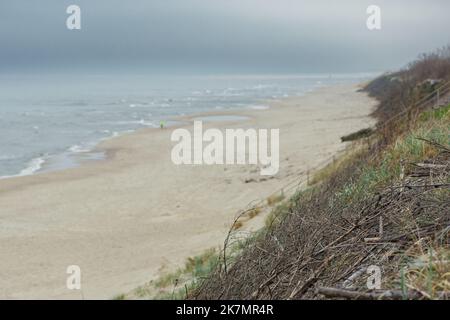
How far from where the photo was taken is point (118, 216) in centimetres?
1471

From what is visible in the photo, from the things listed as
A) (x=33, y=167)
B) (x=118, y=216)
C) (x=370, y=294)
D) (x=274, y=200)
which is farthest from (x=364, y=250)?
(x=33, y=167)

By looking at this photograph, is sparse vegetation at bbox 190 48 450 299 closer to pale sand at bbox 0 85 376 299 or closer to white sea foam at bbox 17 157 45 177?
pale sand at bbox 0 85 376 299

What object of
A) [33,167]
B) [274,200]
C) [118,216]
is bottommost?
[118,216]

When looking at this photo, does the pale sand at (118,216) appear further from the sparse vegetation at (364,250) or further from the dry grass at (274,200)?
the sparse vegetation at (364,250)

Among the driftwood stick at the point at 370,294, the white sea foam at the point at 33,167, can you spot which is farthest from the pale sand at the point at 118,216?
the driftwood stick at the point at 370,294

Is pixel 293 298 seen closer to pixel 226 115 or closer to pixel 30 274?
pixel 30 274

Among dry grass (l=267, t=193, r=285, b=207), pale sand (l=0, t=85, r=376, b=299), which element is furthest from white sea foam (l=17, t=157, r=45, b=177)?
dry grass (l=267, t=193, r=285, b=207)

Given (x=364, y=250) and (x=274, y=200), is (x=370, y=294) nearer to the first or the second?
(x=364, y=250)

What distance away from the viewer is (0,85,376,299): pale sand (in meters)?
10.4

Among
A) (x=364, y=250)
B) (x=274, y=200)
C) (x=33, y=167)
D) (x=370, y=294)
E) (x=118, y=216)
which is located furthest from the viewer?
(x=33, y=167)

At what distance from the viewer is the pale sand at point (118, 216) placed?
10352 millimetres

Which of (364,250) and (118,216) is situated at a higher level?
(364,250)

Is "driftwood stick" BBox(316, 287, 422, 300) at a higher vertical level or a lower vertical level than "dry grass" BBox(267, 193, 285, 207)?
higher
